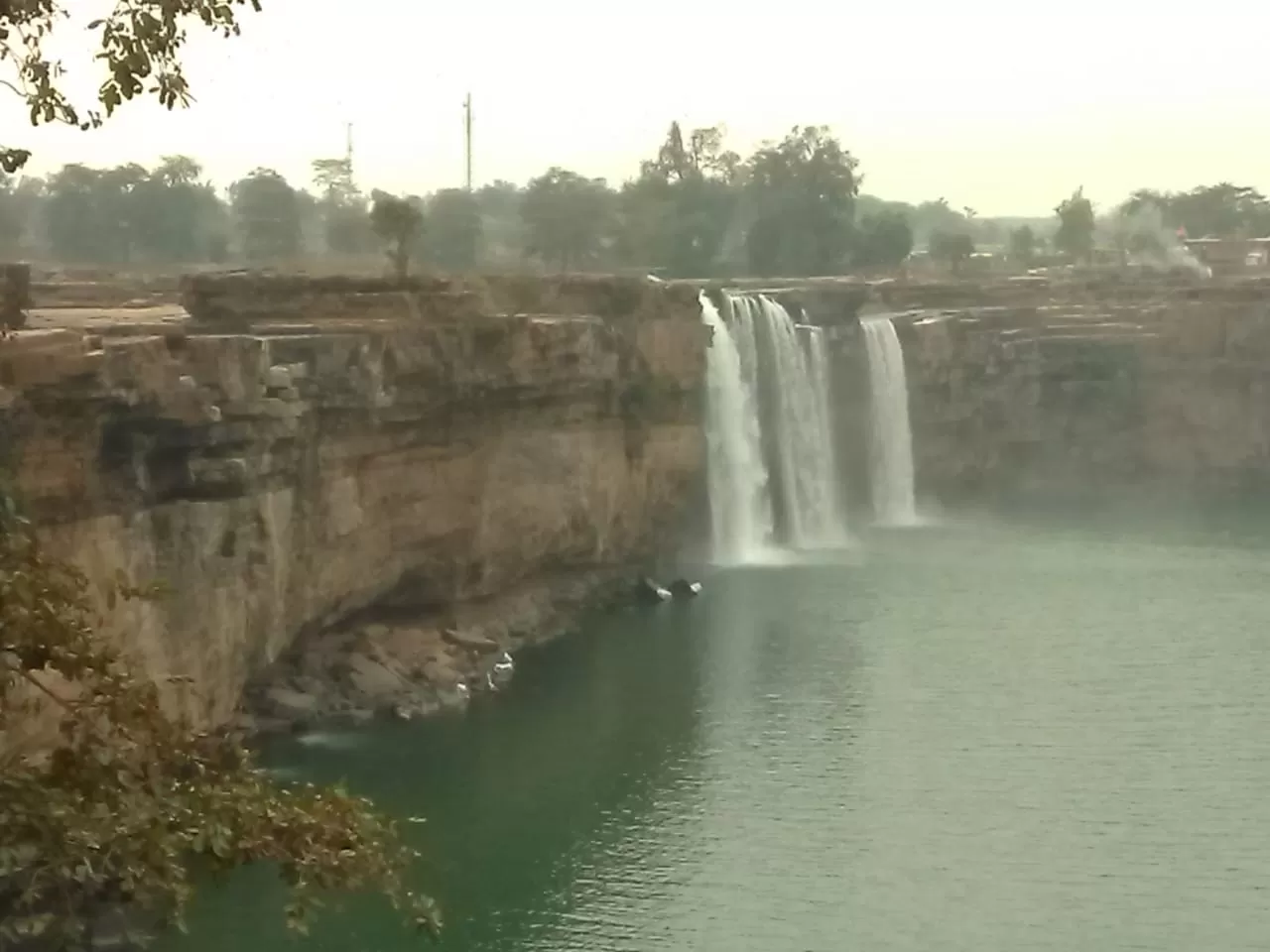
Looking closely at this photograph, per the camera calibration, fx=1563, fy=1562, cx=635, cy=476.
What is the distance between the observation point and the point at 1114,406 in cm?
3766

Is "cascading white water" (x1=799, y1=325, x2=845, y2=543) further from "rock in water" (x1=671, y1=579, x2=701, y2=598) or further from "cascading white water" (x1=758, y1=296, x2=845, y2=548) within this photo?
"rock in water" (x1=671, y1=579, x2=701, y2=598)

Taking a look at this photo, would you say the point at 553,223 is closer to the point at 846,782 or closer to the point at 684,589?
the point at 684,589

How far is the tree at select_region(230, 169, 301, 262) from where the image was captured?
51281mm

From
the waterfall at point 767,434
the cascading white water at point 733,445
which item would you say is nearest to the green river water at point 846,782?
the cascading white water at point 733,445

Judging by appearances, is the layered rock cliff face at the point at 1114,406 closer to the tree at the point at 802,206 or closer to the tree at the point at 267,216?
the tree at the point at 802,206

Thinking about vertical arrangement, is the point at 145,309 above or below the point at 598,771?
above

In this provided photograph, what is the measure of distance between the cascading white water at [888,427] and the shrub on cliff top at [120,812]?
2922 cm

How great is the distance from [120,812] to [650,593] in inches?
781

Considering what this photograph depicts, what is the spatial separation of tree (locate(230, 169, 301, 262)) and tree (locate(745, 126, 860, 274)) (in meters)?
15.4

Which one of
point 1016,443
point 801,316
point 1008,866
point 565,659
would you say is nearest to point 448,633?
point 565,659

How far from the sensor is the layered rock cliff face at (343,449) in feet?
42.8

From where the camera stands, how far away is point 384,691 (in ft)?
61.3

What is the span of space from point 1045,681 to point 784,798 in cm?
562

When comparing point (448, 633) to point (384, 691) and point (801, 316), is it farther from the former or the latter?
point (801, 316)
